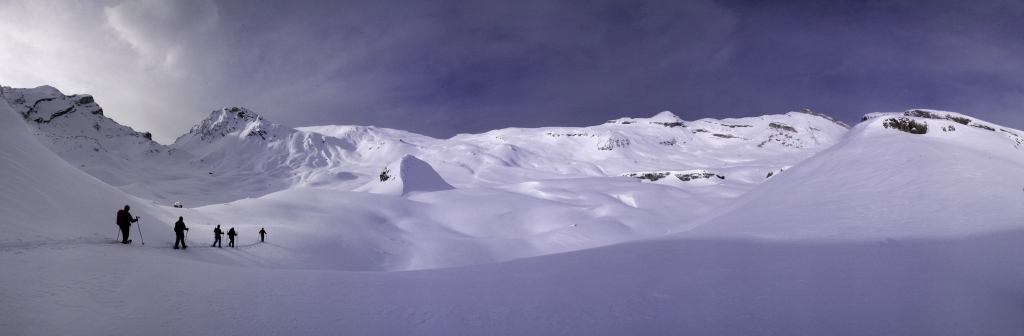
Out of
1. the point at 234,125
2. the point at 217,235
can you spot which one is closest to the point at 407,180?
the point at 217,235

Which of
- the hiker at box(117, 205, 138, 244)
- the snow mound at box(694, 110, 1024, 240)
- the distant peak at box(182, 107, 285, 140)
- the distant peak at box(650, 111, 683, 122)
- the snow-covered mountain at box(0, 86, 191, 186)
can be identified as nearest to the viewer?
the snow mound at box(694, 110, 1024, 240)

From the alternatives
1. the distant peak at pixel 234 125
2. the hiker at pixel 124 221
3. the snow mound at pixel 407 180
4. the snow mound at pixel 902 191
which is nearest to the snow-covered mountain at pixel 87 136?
the distant peak at pixel 234 125

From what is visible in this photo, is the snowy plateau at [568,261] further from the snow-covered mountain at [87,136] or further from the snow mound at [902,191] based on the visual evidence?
the snow-covered mountain at [87,136]

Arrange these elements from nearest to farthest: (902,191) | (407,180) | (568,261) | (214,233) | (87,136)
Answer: (568,261), (902,191), (214,233), (407,180), (87,136)

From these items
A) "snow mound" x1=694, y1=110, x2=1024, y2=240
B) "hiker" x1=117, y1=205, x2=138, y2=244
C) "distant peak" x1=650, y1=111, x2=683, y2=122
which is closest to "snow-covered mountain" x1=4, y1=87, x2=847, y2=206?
"distant peak" x1=650, y1=111, x2=683, y2=122

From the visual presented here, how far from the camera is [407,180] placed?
37.8 metres

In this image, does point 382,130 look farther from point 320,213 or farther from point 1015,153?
point 1015,153

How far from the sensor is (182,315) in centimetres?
491

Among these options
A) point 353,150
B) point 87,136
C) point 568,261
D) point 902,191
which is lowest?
point 568,261

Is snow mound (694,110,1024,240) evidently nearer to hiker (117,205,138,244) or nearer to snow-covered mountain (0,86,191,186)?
hiker (117,205,138,244)

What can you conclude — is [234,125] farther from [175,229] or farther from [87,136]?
[175,229]

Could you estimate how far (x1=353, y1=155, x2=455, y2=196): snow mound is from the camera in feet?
121

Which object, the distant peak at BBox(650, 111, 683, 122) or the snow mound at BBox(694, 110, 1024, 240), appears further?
the distant peak at BBox(650, 111, 683, 122)

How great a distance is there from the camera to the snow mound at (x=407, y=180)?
3678 centimetres
